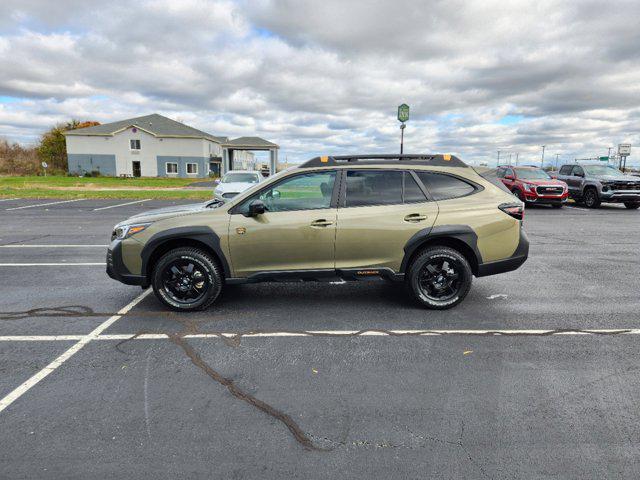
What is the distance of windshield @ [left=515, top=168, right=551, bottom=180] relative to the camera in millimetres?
19484

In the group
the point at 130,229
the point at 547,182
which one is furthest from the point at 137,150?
the point at 130,229

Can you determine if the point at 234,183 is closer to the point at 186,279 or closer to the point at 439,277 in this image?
the point at 186,279

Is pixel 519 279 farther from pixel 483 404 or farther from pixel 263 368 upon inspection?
pixel 263 368

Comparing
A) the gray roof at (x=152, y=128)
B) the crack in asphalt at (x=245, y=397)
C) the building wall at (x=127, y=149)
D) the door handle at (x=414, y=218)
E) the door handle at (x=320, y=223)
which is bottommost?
the crack in asphalt at (x=245, y=397)

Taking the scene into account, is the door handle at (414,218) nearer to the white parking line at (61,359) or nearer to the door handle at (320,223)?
the door handle at (320,223)

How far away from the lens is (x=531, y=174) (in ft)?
64.6

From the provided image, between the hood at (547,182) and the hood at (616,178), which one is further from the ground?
the hood at (616,178)

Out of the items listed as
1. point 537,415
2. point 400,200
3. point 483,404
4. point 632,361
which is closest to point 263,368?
point 483,404

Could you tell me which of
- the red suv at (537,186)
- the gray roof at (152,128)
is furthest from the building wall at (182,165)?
the red suv at (537,186)

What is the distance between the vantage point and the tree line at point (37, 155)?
65312mm

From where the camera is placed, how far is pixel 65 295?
19.1 ft

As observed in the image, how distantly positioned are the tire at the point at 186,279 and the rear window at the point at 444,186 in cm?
270

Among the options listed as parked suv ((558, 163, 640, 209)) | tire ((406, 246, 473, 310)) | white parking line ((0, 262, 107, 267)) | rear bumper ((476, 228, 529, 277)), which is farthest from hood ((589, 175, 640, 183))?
white parking line ((0, 262, 107, 267))

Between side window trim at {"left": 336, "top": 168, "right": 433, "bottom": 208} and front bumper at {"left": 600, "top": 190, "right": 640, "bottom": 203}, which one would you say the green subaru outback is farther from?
front bumper at {"left": 600, "top": 190, "right": 640, "bottom": 203}
